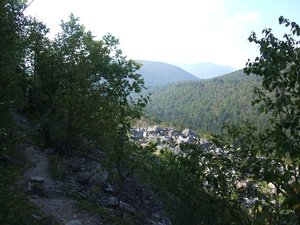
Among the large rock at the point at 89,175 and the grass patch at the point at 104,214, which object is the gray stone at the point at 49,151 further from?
the grass patch at the point at 104,214

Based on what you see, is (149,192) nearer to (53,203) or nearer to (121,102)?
(53,203)

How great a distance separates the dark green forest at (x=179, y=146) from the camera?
2.77 m

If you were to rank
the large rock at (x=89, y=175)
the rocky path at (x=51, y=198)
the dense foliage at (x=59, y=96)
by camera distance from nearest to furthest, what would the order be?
the dense foliage at (x=59, y=96), the rocky path at (x=51, y=198), the large rock at (x=89, y=175)

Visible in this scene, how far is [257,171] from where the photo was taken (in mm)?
2707

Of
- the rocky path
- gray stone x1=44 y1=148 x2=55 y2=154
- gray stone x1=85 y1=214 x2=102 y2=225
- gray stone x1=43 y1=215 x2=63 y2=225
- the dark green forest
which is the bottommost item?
gray stone x1=85 y1=214 x2=102 y2=225

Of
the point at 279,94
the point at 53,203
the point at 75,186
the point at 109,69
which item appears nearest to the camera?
the point at 279,94

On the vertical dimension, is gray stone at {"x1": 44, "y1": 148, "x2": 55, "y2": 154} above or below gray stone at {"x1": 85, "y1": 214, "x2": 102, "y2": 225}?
above

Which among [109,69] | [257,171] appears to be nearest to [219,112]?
[109,69]

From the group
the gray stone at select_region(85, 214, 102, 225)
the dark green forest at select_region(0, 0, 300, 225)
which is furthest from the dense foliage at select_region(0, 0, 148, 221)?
the gray stone at select_region(85, 214, 102, 225)

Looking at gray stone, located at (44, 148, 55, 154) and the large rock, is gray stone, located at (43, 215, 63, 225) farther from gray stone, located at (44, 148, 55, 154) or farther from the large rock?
gray stone, located at (44, 148, 55, 154)

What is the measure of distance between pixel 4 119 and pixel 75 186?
3.12 metres

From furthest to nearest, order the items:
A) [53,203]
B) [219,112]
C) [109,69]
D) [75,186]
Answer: [219,112]
[109,69]
[75,186]
[53,203]

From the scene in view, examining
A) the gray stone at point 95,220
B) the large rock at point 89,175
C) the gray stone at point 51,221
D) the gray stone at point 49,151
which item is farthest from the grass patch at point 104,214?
the gray stone at point 49,151

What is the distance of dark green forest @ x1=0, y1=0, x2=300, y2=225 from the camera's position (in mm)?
2773
